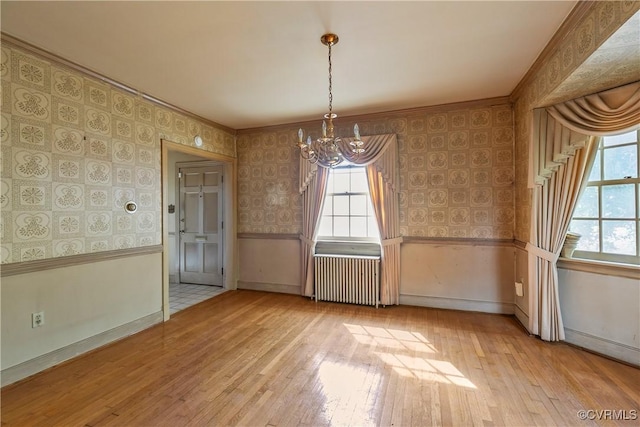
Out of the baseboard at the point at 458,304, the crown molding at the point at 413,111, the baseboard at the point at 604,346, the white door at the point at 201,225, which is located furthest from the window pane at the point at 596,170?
the white door at the point at 201,225

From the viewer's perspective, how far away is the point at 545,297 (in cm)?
291

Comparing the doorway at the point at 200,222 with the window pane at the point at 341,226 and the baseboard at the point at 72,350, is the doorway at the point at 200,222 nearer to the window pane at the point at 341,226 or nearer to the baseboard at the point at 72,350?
the baseboard at the point at 72,350

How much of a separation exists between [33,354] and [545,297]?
15.4 feet

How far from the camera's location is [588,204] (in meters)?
2.79

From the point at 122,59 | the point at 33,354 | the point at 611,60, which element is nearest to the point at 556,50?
the point at 611,60

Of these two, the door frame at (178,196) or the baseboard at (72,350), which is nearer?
the baseboard at (72,350)

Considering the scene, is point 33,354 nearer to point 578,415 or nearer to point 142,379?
point 142,379

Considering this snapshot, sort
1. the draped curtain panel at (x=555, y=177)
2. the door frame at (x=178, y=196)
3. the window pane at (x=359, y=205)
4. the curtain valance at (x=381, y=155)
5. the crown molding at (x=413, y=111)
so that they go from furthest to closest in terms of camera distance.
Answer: the door frame at (x=178, y=196), the window pane at (x=359, y=205), the curtain valance at (x=381, y=155), the crown molding at (x=413, y=111), the draped curtain panel at (x=555, y=177)

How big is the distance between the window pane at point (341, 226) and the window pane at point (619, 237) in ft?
9.44

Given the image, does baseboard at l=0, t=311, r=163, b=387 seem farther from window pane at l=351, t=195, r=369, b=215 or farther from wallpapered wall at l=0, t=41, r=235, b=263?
window pane at l=351, t=195, r=369, b=215

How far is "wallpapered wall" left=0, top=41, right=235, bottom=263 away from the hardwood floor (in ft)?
3.76

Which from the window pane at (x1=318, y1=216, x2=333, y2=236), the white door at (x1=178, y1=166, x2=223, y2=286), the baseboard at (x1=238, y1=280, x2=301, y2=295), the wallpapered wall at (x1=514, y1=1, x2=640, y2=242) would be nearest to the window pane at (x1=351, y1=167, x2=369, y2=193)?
the window pane at (x1=318, y1=216, x2=333, y2=236)

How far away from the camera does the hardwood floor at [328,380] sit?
1.90m

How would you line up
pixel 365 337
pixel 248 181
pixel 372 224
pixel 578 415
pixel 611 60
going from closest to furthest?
pixel 578 415 → pixel 611 60 → pixel 365 337 → pixel 372 224 → pixel 248 181
